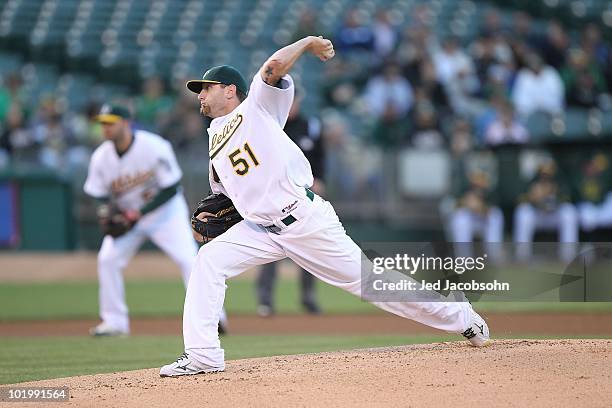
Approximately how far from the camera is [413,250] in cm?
760

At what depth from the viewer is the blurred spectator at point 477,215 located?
16500 millimetres

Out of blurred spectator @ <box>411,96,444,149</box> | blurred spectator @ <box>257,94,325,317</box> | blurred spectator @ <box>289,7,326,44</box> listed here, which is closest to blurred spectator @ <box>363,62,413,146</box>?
blurred spectator @ <box>411,96,444,149</box>

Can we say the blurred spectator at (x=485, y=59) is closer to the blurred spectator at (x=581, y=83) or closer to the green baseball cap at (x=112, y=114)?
the blurred spectator at (x=581, y=83)

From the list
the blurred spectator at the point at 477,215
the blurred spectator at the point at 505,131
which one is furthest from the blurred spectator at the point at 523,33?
the blurred spectator at the point at 477,215

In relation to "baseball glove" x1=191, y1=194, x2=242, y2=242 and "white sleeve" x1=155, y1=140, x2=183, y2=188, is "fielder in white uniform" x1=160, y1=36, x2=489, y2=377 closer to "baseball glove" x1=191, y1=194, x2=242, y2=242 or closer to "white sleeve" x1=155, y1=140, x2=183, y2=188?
"baseball glove" x1=191, y1=194, x2=242, y2=242

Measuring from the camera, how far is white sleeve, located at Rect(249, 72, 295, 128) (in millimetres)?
6441

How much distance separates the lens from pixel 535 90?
18516 mm

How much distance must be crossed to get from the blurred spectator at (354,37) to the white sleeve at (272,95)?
42.7 ft

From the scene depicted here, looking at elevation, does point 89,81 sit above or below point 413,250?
above

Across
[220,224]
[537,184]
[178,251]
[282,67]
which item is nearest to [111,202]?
[178,251]

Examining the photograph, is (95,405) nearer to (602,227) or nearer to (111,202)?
(111,202)

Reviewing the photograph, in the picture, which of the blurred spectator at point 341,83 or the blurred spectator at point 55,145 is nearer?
the blurred spectator at point 55,145

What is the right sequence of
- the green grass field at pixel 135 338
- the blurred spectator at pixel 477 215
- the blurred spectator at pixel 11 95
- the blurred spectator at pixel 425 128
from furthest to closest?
the blurred spectator at pixel 11 95 < the blurred spectator at pixel 425 128 < the blurred spectator at pixel 477 215 < the green grass field at pixel 135 338

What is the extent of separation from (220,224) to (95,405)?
1588mm
